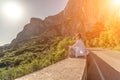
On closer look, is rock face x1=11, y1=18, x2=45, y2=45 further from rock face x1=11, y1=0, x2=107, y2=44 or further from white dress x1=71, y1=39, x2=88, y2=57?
white dress x1=71, y1=39, x2=88, y2=57

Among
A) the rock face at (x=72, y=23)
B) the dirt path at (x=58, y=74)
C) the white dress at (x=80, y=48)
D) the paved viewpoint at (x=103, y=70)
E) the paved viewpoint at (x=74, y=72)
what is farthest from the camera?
the rock face at (x=72, y=23)

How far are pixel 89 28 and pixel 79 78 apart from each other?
8091 centimetres

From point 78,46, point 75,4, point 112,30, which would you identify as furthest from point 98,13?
point 78,46

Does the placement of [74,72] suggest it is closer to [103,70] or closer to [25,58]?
[103,70]

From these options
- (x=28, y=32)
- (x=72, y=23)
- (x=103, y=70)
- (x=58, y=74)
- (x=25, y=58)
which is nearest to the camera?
(x=58, y=74)

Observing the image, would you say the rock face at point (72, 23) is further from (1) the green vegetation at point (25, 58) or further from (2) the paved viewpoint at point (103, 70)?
(2) the paved viewpoint at point (103, 70)

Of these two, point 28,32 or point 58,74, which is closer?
point 58,74

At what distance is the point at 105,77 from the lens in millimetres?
9125

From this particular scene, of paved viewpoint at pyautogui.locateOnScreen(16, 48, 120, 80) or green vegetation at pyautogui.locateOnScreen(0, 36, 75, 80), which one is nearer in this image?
paved viewpoint at pyautogui.locateOnScreen(16, 48, 120, 80)

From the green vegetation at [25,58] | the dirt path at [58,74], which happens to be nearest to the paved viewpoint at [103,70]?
the dirt path at [58,74]

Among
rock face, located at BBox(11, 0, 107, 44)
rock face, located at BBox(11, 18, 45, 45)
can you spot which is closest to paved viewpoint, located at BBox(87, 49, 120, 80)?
rock face, located at BBox(11, 18, 45, 45)

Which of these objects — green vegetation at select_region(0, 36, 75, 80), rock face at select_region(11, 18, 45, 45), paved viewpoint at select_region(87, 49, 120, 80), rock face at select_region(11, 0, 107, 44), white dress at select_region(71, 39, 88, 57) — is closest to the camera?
paved viewpoint at select_region(87, 49, 120, 80)

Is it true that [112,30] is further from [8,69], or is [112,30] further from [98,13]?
[98,13]

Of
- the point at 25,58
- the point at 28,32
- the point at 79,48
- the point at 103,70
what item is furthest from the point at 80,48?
the point at 28,32
